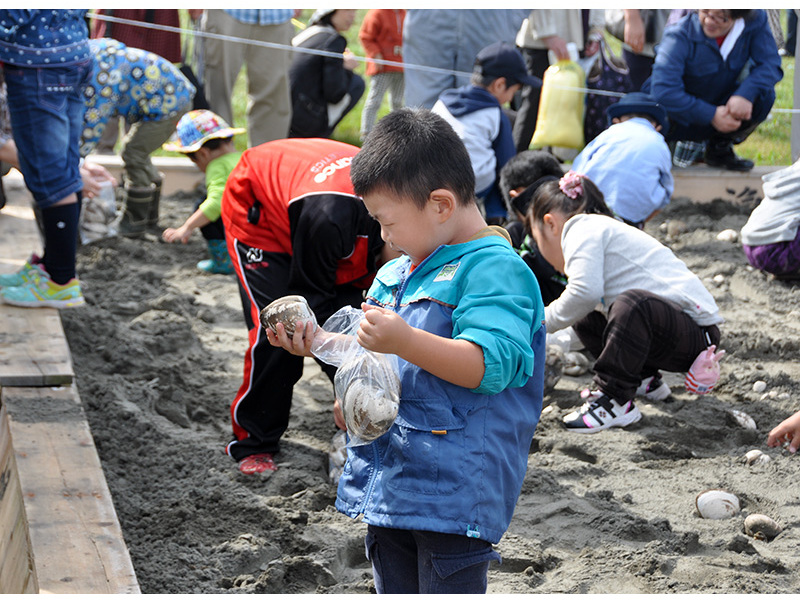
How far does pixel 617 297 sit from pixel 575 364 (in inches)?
25.5

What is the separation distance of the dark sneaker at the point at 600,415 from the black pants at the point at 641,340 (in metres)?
0.03

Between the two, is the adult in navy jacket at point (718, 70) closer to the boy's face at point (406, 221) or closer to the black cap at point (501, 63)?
the black cap at point (501, 63)

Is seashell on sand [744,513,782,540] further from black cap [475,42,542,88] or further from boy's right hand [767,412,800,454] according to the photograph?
black cap [475,42,542,88]

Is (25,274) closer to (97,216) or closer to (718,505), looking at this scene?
(97,216)

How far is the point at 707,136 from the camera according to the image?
680 centimetres

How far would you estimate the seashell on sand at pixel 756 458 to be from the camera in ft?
11.1

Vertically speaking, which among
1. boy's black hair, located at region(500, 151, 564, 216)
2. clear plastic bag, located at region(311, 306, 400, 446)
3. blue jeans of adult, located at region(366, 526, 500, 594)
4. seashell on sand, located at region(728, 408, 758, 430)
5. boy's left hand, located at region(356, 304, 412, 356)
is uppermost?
boy's left hand, located at region(356, 304, 412, 356)

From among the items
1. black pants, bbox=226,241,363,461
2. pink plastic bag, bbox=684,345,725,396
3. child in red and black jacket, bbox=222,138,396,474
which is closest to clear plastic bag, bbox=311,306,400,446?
child in red and black jacket, bbox=222,138,396,474

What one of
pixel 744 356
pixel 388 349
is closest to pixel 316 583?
pixel 388 349

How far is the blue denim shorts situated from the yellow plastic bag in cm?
336

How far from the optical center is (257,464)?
11.1 ft

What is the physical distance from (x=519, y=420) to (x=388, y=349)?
38cm

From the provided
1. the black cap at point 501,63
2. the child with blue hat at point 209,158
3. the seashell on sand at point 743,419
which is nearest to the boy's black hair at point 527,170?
the black cap at point 501,63

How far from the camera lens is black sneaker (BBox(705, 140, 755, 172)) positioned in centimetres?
686
